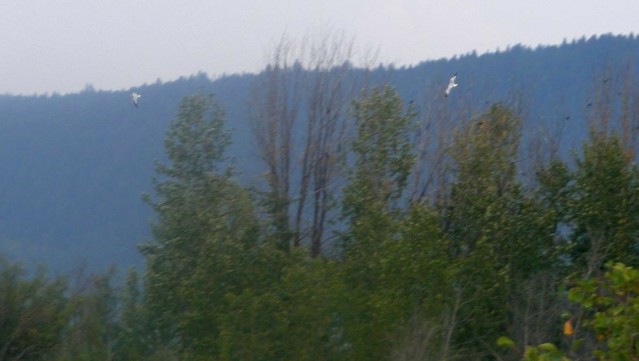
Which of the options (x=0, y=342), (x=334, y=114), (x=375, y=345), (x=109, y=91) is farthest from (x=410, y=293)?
(x=109, y=91)

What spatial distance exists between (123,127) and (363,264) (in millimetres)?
19170

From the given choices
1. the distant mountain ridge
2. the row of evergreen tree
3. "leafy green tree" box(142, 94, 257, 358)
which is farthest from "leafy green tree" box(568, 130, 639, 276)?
the distant mountain ridge

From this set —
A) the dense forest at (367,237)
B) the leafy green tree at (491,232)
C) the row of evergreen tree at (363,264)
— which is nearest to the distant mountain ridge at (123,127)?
the dense forest at (367,237)

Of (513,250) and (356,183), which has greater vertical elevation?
(356,183)

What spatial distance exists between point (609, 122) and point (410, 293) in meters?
12.5

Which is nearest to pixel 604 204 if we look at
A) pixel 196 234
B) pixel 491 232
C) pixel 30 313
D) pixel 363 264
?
pixel 491 232

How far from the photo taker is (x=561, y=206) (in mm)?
16656

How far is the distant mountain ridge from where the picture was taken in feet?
82.3

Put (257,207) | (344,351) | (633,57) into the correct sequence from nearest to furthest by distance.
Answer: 1. (344,351)
2. (257,207)
3. (633,57)

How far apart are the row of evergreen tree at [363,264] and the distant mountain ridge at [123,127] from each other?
656 centimetres

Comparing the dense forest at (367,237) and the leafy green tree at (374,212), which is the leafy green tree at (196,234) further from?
the leafy green tree at (374,212)

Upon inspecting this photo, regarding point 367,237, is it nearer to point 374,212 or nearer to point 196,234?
point 374,212

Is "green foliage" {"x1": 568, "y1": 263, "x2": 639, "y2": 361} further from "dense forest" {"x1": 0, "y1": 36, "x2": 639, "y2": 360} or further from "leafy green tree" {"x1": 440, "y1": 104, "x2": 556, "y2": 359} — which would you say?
"leafy green tree" {"x1": 440, "y1": 104, "x2": 556, "y2": 359}

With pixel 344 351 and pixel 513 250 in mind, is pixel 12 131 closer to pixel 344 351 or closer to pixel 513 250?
pixel 513 250
